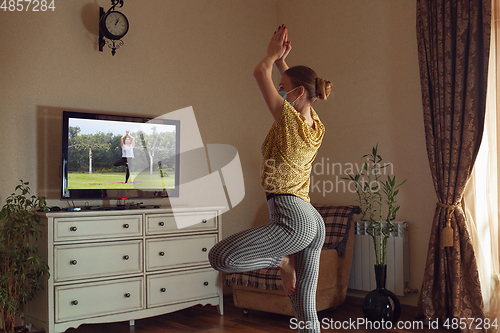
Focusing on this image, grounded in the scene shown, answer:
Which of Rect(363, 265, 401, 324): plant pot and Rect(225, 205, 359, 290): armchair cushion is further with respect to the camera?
Rect(225, 205, 359, 290): armchair cushion

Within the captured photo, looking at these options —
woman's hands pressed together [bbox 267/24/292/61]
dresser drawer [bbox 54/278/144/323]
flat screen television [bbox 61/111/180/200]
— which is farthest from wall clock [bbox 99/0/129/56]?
woman's hands pressed together [bbox 267/24/292/61]

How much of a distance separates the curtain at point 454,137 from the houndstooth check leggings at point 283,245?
6.24 feet

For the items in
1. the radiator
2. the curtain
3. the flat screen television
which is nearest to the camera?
the curtain

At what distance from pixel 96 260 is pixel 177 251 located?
0.63 m

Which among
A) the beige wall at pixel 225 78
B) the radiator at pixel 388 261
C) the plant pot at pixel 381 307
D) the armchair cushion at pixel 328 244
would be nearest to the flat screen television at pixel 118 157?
the beige wall at pixel 225 78

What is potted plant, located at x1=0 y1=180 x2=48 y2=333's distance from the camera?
2.88 m

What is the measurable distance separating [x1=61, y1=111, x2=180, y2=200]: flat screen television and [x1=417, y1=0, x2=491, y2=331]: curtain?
6.90 ft

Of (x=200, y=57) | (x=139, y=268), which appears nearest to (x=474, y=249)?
(x=139, y=268)

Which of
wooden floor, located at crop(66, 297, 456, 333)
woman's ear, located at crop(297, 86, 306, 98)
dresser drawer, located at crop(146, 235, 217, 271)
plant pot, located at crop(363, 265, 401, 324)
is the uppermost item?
woman's ear, located at crop(297, 86, 306, 98)

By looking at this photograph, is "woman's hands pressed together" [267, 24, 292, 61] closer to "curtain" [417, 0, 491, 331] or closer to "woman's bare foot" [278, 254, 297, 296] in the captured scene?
"woman's bare foot" [278, 254, 297, 296]

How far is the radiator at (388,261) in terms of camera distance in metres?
3.66

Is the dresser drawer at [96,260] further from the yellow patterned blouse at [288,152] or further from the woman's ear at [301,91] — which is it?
the woman's ear at [301,91]

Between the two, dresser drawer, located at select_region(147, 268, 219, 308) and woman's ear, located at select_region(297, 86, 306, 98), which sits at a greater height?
woman's ear, located at select_region(297, 86, 306, 98)

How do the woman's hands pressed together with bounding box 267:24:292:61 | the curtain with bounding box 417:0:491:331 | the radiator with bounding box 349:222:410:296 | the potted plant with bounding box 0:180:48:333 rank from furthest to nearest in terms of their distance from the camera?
the radiator with bounding box 349:222:410:296
the curtain with bounding box 417:0:491:331
the potted plant with bounding box 0:180:48:333
the woman's hands pressed together with bounding box 267:24:292:61
